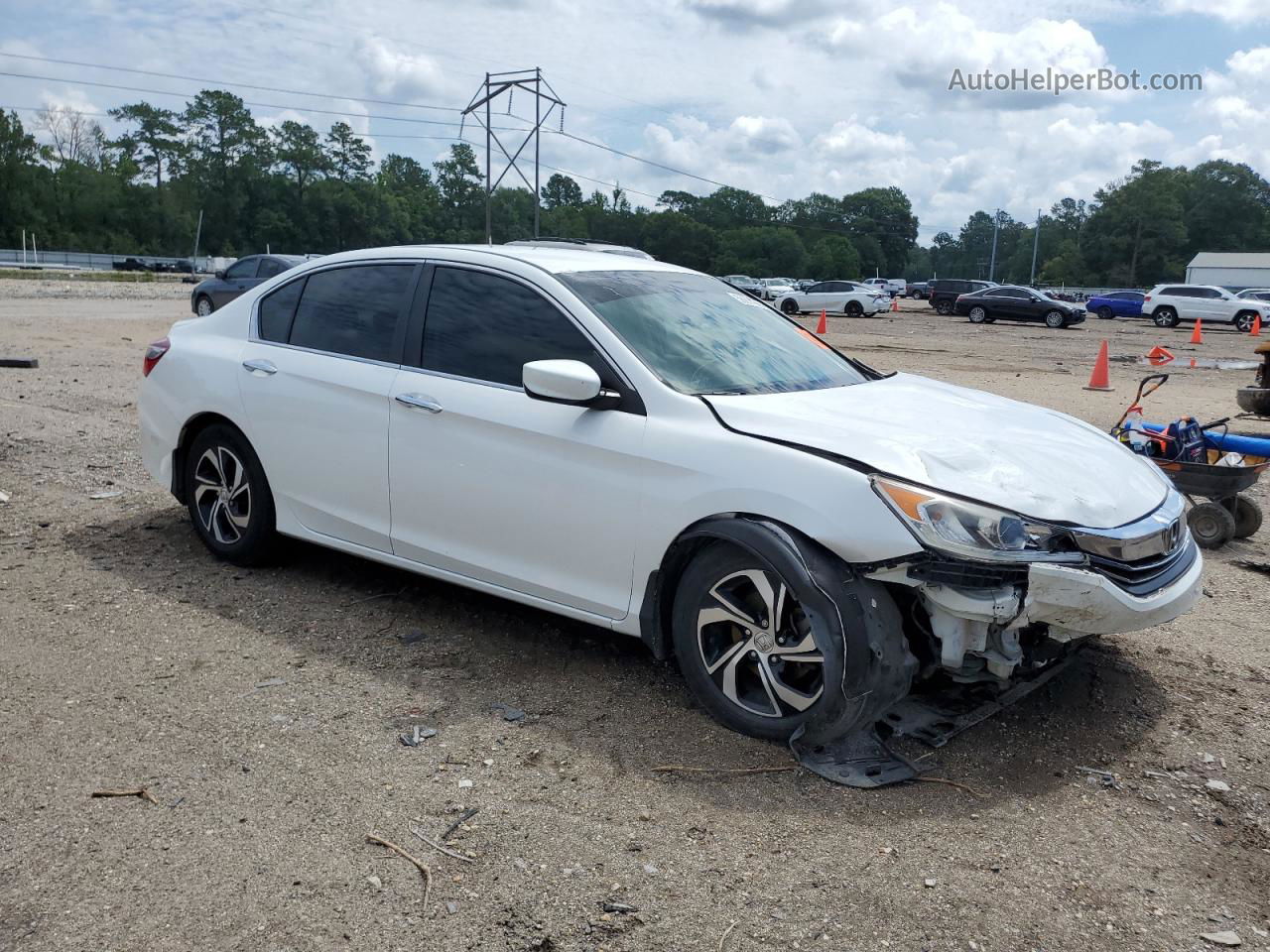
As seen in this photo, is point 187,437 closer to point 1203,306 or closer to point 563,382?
point 563,382

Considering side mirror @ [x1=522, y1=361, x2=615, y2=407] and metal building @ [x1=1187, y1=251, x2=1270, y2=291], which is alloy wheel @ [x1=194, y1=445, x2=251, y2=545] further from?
metal building @ [x1=1187, y1=251, x2=1270, y2=291]

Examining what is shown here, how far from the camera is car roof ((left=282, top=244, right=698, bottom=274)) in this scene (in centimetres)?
474

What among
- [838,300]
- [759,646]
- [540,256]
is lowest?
[759,646]

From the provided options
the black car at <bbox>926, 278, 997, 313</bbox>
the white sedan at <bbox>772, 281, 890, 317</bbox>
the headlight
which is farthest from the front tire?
the black car at <bbox>926, 278, 997, 313</bbox>

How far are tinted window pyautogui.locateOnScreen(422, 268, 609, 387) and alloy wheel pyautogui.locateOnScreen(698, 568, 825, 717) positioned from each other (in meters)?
1.01

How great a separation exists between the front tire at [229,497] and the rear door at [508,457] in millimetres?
1010

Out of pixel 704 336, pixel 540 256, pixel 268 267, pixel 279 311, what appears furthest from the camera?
pixel 268 267

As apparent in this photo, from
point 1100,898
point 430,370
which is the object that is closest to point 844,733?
point 1100,898

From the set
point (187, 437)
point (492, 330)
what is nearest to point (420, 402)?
point (492, 330)

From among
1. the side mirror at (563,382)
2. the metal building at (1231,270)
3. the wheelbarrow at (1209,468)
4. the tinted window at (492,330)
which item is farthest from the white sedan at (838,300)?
the metal building at (1231,270)

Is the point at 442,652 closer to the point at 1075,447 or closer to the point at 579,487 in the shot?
the point at 579,487

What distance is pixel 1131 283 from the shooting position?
113375 mm

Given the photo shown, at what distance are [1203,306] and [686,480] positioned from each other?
140 feet

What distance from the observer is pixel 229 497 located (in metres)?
5.54
